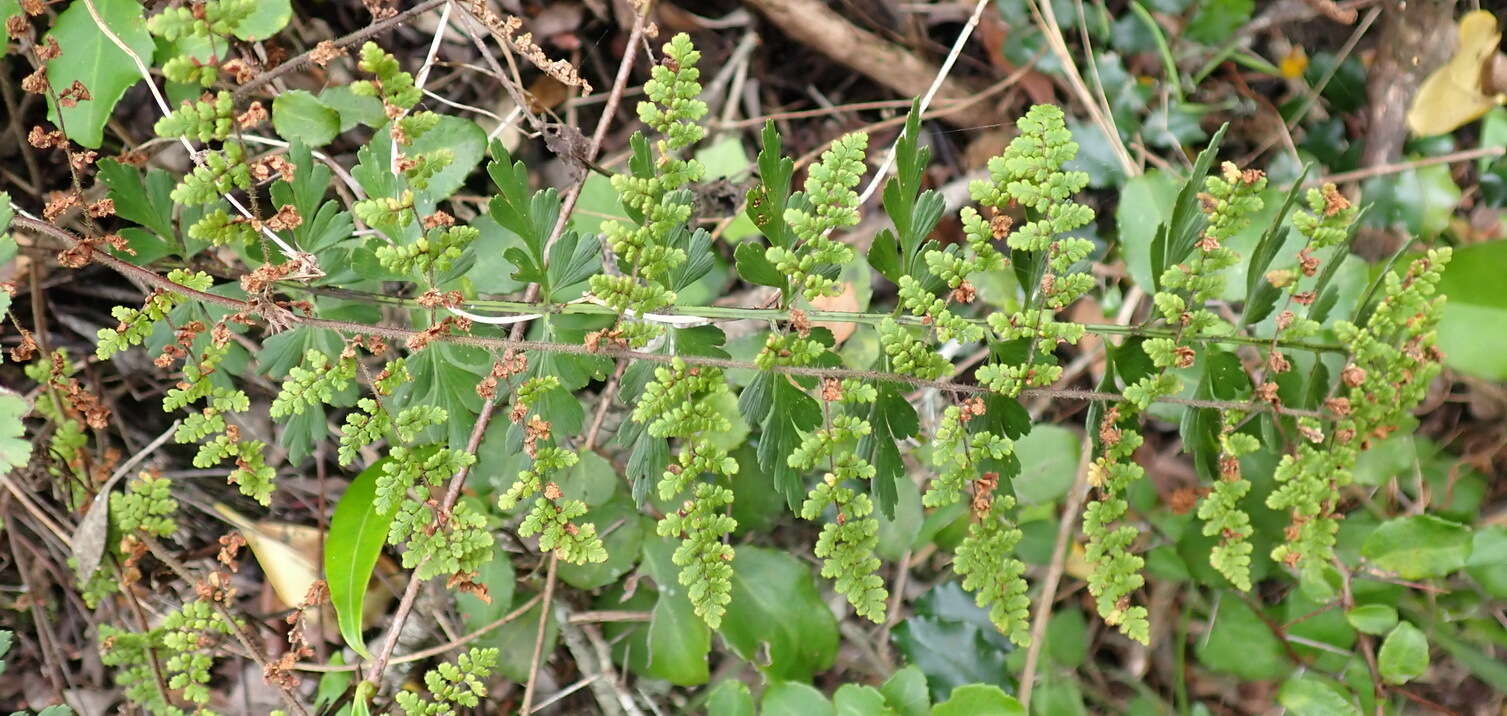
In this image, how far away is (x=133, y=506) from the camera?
2455 mm

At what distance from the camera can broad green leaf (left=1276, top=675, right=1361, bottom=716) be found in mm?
2320

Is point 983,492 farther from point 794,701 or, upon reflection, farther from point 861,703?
point 794,701

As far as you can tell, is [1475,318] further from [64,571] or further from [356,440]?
[64,571]

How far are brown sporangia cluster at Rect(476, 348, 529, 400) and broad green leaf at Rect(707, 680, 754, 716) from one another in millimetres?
976

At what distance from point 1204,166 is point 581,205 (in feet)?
4.97

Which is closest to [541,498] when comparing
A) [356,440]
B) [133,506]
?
[356,440]

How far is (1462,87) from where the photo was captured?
2.90 m

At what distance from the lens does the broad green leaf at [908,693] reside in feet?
7.70

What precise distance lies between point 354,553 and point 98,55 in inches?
49.9

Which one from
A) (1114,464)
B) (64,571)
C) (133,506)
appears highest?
(1114,464)

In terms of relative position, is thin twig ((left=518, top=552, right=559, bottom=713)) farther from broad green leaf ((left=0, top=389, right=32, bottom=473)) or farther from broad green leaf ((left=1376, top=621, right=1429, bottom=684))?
broad green leaf ((left=1376, top=621, right=1429, bottom=684))

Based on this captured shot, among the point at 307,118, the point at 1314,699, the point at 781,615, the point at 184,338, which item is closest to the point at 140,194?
the point at 184,338

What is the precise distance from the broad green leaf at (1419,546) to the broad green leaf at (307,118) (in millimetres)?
2602

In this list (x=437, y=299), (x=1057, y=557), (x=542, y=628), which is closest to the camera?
(x=437, y=299)
